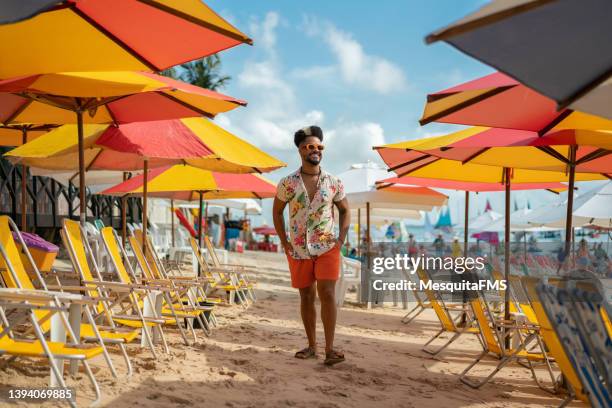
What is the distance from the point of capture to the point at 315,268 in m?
5.00

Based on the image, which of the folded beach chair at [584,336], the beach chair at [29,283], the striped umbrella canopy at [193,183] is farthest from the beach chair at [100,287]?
the striped umbrella canopy at [193,183]

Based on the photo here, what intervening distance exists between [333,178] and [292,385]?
1693mm

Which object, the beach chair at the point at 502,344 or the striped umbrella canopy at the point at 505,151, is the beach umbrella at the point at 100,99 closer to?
the striped umbrella canopy at the point at 505,151

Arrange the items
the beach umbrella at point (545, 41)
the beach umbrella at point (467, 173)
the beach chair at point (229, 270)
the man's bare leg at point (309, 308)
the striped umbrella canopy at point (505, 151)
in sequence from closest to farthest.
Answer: the beach umbrella at point (545, 41), the man's bare leg at point (309, 308), the striped umbrella canopy at point (505, 151), the beach umbrella at point (467, 173), the beach chair at point (229, 270)

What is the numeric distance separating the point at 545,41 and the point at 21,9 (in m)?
2.06

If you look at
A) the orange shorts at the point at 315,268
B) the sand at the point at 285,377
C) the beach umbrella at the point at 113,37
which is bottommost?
the sand at the point at 285,377

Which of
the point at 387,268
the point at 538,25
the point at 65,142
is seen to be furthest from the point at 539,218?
the point at 538,25

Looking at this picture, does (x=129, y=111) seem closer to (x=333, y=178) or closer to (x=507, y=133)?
(x=333, y=178)

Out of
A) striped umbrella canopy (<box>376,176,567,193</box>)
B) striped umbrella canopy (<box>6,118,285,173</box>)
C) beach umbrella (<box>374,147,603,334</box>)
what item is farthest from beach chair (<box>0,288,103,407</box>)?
striped umbrella canopy (<box>376,176,567,193</box>)

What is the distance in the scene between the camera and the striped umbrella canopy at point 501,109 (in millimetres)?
A: 4621

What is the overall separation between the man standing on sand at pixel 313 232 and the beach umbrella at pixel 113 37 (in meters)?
1.24

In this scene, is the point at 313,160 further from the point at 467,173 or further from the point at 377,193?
the point at 377,193

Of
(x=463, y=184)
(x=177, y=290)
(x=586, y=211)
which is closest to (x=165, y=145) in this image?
(x=177, y=290)

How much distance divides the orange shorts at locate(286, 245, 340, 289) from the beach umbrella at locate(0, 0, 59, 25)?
2850 mm
